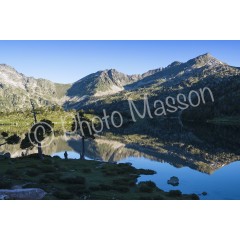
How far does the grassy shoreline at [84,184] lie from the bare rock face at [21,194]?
1.01 metres

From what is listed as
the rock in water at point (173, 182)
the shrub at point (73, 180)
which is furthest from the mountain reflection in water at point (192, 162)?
the shrub at point (73, 180)

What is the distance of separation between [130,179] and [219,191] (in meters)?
15.2

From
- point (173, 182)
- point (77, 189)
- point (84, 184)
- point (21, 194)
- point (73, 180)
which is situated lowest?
point (173, 182)

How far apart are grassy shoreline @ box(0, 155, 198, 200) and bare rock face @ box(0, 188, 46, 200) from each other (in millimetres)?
1010

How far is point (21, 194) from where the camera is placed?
35.8m

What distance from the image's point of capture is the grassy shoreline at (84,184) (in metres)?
42.2

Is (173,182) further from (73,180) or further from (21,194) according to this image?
(21,194)

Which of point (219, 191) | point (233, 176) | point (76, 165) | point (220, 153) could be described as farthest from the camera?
point (220, 153)

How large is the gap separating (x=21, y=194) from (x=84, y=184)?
44.6ft

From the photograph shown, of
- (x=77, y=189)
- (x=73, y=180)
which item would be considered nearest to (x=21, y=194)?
(x=77, y=189)

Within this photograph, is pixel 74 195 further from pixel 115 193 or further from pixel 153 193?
pixel 153 193

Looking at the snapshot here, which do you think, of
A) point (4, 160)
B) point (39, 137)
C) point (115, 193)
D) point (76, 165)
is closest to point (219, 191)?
point (115, 193)

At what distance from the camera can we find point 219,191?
169 feet

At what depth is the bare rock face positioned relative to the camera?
1357 inches
